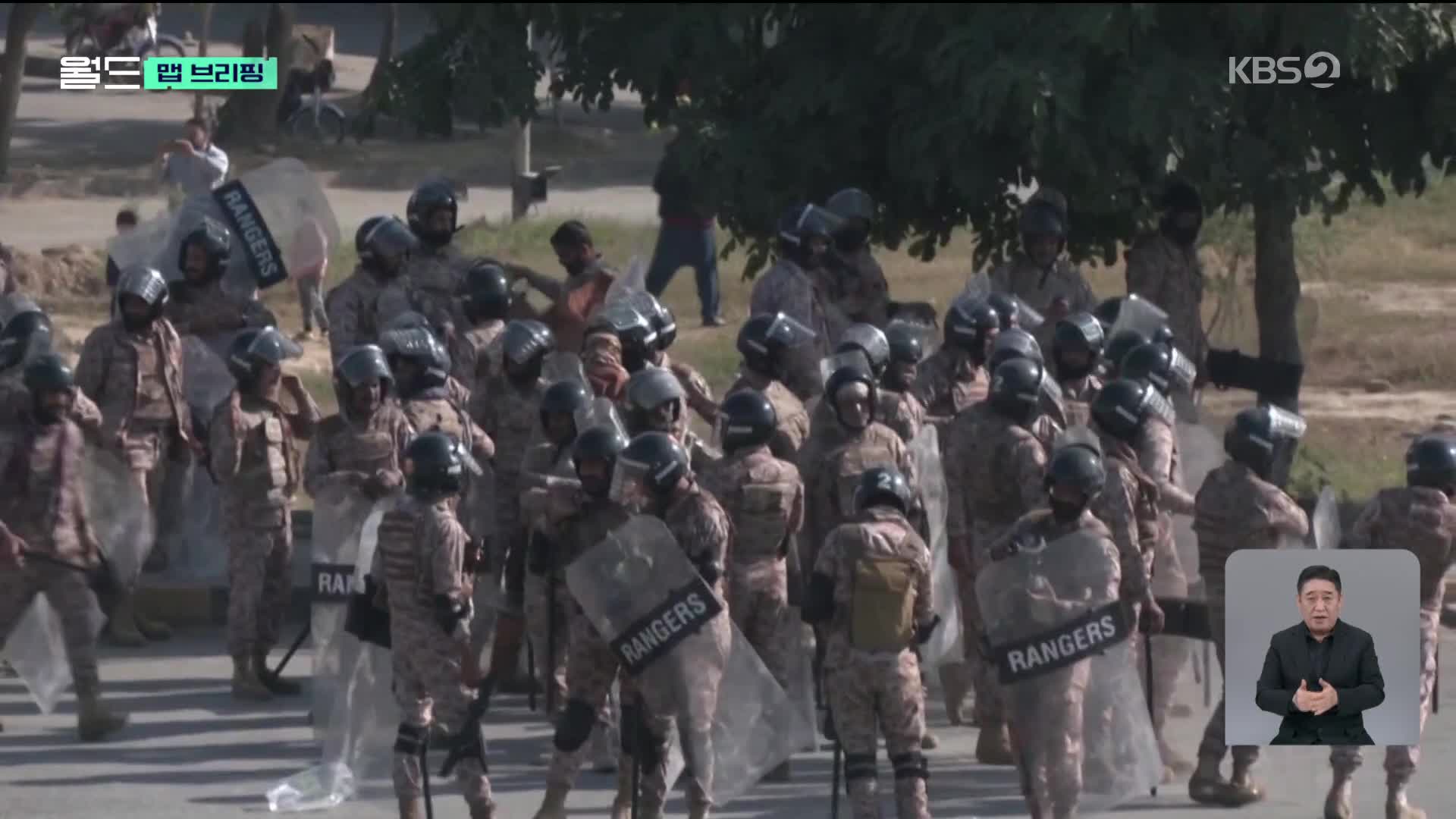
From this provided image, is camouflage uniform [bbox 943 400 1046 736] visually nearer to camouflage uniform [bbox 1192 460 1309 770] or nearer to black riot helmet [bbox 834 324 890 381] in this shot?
black riot helmet [bbox 834 324 890 381]

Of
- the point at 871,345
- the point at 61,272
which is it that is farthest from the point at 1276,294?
the point at 61,272

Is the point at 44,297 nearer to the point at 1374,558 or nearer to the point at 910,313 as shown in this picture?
the point at 910,313

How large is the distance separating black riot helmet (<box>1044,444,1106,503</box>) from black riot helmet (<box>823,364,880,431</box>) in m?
1.17

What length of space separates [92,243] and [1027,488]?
56.4 feet

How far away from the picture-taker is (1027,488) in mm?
10617

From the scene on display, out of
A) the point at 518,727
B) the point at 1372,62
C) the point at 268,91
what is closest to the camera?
the point at 518,727

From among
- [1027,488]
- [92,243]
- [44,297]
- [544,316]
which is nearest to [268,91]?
[92,243]

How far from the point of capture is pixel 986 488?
10.8 metres

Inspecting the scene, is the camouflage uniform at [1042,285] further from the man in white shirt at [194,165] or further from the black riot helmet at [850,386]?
the man in white shirt at [194,165]

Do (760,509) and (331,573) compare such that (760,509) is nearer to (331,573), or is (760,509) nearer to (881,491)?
(881,491)

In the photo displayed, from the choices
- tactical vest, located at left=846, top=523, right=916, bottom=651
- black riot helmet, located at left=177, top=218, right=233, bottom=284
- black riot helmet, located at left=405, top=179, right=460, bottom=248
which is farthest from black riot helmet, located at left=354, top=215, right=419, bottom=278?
tactical vest, located at left=846, top=523, right=916, bottom=651

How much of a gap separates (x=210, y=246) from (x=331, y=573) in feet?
9.75

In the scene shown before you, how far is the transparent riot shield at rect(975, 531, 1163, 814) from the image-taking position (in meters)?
9.48

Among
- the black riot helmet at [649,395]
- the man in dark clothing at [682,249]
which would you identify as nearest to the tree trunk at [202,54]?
the man in dark clothing at [682,249]
